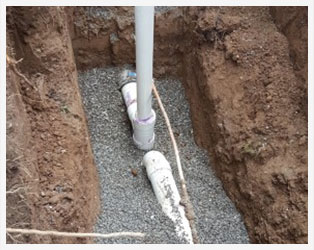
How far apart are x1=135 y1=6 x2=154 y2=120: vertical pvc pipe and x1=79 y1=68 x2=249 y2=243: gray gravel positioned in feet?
1.67

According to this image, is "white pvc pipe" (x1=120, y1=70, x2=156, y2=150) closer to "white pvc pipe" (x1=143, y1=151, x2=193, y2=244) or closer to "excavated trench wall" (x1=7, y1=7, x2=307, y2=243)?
"white pvc pipe" (x1=143, y1=151, x2=193, y2=244)

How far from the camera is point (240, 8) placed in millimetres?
4535

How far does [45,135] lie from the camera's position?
3.48 meters

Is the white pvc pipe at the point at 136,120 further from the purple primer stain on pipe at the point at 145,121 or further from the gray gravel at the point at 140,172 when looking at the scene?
the gray gravel at the point at 140,172

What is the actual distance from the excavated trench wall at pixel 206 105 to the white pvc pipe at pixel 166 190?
20.0 inches

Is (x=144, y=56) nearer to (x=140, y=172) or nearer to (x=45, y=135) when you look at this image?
(x=45, y=135)

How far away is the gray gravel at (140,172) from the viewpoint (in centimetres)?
383

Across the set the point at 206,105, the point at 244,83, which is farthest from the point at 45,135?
the point at 244,83

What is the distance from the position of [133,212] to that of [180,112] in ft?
4.42

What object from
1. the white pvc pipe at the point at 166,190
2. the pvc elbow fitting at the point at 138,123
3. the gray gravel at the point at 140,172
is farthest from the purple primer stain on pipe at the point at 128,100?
the white pvc pipe at the point at 166,190

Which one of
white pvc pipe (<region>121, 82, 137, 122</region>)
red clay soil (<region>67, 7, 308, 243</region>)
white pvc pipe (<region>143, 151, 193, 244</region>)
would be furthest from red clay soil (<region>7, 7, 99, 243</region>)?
red clay soil (<region>67, 7, 308, 243</region>)

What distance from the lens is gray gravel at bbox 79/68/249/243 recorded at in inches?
151

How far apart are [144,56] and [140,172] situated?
1.22 meters

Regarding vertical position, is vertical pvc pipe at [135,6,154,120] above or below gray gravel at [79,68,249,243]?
above
